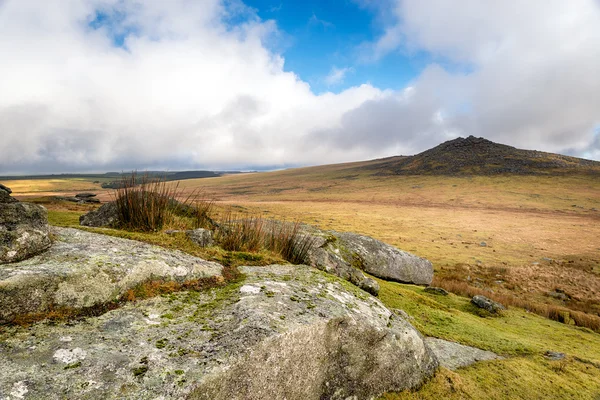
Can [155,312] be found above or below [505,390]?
above

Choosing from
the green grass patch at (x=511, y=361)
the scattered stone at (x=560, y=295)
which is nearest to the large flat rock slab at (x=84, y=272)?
the green grass patch at (x=511, y=361)

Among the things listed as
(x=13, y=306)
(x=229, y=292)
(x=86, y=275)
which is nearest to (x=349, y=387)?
(x=229, y=292)

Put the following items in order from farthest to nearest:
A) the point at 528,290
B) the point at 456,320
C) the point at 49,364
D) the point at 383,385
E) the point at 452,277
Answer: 1. the point at 452,277
2. the point at 528,290
3. the point at 456,320
4. the point at 383,385
5. the point at 49,364

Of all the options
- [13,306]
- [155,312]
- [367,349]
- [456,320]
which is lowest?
[456,320]

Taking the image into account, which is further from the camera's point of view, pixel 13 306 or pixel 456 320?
pixel 456 320

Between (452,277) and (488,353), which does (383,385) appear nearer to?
(488,353)

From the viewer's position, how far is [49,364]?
2162 mm

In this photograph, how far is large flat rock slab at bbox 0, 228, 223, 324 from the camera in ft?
8.80

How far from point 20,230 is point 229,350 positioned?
280cm

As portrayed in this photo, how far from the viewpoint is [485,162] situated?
108875 millimetres

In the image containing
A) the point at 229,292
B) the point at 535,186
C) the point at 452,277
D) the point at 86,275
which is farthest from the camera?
the point at 535,186

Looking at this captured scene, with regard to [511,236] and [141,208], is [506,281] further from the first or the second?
[141,208]

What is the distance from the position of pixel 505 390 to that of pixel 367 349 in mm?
2177

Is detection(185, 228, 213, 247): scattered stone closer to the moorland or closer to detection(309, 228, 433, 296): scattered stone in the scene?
the moorland
